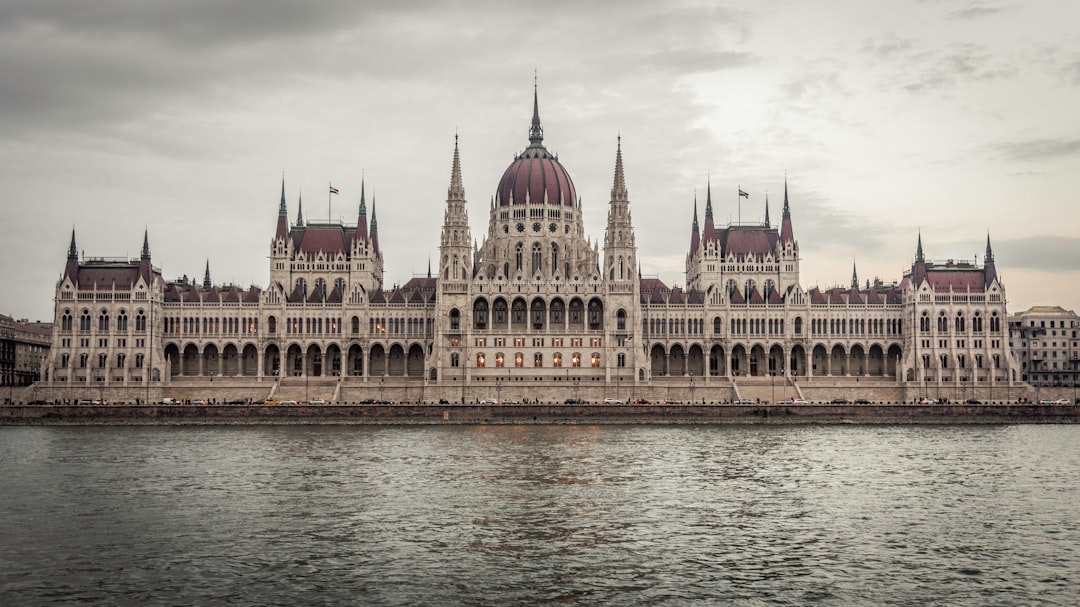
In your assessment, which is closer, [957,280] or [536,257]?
[957,280]

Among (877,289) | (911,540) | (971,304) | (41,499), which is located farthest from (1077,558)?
(877,289)

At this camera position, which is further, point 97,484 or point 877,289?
point 877,289

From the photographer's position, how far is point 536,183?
14850 centimetres

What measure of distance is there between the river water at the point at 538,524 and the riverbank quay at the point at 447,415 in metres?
25.3

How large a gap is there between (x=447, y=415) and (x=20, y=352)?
277ft

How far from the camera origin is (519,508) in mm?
52688

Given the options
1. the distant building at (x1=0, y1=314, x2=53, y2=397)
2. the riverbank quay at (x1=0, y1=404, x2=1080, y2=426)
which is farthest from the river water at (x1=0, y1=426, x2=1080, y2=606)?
the distant building at (x1=0, y1=314, x2=53, y2=397)

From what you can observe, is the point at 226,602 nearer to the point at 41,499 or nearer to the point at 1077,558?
the point at 41,499

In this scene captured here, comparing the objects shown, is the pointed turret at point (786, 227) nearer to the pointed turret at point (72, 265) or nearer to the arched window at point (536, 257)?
the arched window at point (536, 257)

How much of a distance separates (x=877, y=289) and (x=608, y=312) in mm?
43835

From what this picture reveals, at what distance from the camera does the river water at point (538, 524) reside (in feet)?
121

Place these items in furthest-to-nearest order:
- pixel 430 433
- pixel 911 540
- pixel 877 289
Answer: pixel 877 289 → pixel 430 433 → pixel 911 540

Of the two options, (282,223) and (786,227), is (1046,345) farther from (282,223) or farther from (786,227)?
(282,223)

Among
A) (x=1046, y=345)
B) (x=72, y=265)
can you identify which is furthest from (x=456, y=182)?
(x=1046, y=345)
